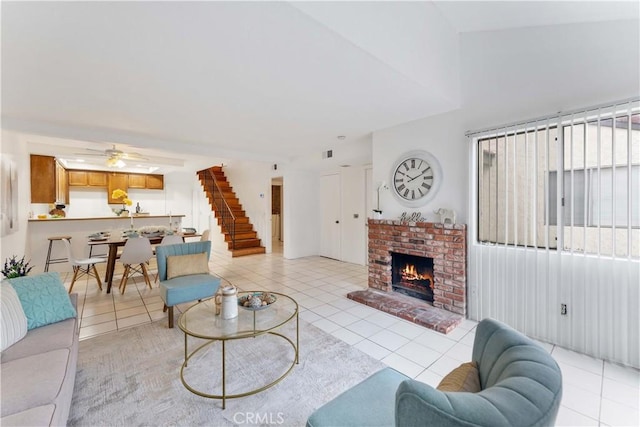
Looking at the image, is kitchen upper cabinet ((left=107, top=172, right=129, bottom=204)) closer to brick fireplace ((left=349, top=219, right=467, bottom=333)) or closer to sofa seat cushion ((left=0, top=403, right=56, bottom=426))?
brick fireplace ((left=349, top=219, right=467, bottom=333))

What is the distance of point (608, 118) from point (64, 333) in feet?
15.5

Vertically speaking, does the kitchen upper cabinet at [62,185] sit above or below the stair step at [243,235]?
above

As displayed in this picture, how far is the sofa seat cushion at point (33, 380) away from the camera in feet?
4.25

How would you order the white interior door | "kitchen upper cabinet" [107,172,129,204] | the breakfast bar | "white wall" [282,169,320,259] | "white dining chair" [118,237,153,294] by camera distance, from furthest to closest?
"kitchen upper cabinet" [107,172,129,204]
"white wall" [282,169,320,259]
the white interior door
the breakfast bar
"white dining chair" [118,237,153,294]

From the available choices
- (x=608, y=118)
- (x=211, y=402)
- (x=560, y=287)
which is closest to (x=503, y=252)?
(x=560, y=287)

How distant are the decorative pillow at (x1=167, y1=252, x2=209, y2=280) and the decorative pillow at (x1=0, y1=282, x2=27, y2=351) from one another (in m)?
1.44

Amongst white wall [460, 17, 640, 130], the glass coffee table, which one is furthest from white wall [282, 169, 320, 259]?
white wall [460, 17, 640, 130]

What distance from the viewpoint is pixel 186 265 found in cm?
347

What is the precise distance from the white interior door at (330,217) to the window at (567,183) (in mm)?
3697

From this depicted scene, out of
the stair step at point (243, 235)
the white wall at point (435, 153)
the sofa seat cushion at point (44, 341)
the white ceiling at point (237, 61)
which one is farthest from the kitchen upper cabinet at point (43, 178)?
the white wall at point (435, 153)

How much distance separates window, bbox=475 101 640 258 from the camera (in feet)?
7.33

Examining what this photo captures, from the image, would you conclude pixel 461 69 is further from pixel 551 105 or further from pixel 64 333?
pixel 64 333

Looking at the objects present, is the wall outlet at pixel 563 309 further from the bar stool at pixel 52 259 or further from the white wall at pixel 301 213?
the bar stool at pixel 52 259

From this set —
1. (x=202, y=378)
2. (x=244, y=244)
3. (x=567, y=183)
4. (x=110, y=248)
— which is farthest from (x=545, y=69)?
(x=244, y=244)
